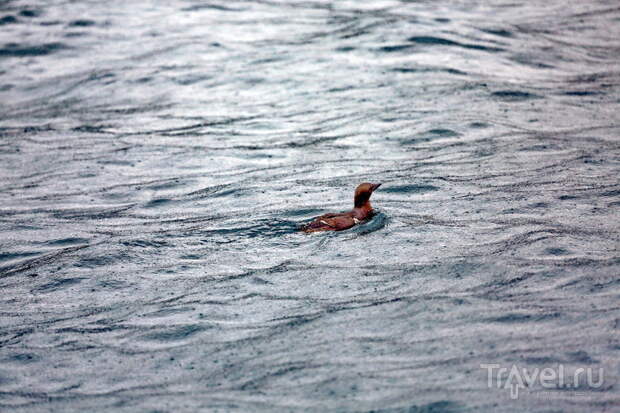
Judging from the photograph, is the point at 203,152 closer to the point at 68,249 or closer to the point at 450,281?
the point at 68,249

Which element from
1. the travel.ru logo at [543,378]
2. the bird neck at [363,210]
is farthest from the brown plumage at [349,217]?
the travel.ru logo at [543,378]

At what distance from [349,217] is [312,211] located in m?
0.50

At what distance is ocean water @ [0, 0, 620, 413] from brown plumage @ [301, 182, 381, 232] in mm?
106

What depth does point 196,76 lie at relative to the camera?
10297 millimetres

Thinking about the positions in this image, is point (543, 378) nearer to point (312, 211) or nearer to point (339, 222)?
point (339, 222)

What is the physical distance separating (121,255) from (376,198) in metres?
2.01

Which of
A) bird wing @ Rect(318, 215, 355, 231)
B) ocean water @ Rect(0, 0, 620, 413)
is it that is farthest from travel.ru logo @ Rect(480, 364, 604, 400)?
bird wing @ Rect(318, 215, 355, 231)

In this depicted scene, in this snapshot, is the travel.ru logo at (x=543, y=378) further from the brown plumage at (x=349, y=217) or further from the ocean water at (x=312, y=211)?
the brown plumage at (x=349, y=217)

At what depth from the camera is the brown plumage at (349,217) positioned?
6.16m

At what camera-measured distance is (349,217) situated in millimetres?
6180

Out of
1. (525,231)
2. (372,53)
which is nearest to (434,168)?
(525,231)

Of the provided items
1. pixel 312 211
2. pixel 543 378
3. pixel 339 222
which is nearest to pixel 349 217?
pixel 339 222

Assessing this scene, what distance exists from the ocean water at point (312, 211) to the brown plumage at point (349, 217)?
4.2 inches

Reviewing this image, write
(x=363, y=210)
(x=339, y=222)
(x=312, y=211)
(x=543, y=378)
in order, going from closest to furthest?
1. (x=543, y=378)
2. (x=339, y=222)
3. (x=363, y=210)
4. (x=312, y=211)
